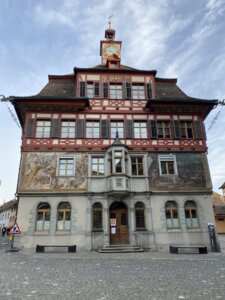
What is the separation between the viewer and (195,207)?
1870cm

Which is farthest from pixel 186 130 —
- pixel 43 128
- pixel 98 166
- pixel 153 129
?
pixel 43 128

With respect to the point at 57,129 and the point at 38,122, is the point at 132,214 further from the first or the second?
the point at 38,122

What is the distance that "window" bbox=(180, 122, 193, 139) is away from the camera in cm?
2066

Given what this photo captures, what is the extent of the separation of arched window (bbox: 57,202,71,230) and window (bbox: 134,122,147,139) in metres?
8.20

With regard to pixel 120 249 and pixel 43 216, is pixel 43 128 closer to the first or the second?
pixel 43 216

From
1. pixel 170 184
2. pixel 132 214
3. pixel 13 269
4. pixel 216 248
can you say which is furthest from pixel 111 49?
pixel 13 269

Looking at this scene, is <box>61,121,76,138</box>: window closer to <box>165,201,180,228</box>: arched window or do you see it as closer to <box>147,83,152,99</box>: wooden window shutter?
<box>147,83,152,99</box>: wooden window shutter

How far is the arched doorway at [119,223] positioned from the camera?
58.7ft

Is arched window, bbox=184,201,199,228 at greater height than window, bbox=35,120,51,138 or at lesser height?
lesser

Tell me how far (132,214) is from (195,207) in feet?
16.8

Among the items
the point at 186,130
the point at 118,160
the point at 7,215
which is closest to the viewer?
the point at 118,160

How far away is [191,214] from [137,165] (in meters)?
5.71

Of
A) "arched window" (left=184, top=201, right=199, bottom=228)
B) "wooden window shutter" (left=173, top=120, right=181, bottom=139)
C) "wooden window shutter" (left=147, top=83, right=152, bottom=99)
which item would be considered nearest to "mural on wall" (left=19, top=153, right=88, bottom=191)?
"wooden window shutter" (left=173, top=120, right=181, bottom=139)

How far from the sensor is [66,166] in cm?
1906
